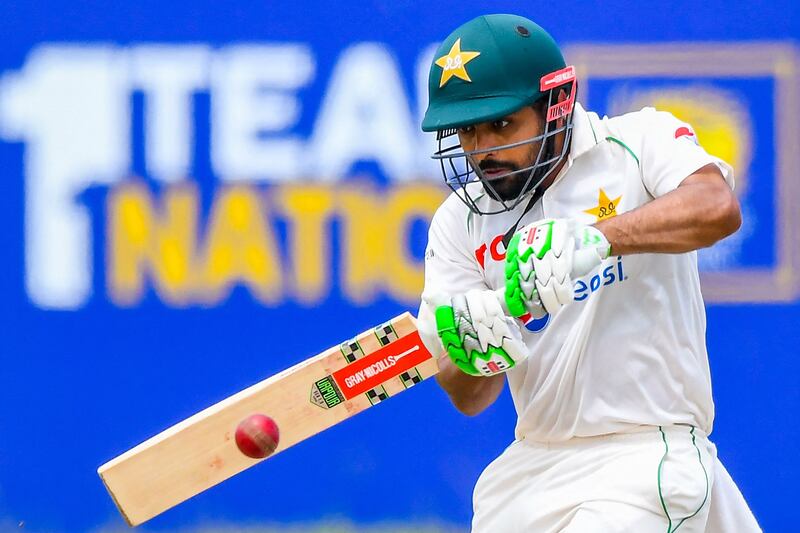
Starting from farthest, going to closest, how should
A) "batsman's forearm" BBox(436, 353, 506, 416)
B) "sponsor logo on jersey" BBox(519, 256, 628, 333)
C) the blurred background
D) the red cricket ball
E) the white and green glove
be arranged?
the blurred background → the red cricket ball → "batsman's forearm" BBox(436, 353, 506, 416) → "sponsor logo on jersey" BBox(519, 256, 628, 333) → the white and green glove

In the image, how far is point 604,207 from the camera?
8.41 feet

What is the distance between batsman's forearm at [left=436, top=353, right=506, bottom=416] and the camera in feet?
9.37

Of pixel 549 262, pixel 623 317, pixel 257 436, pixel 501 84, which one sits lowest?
pixel 257 436

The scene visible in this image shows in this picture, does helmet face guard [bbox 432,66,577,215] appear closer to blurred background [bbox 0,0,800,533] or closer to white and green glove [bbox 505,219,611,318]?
white and green glove [bbox 505,219,611,318]

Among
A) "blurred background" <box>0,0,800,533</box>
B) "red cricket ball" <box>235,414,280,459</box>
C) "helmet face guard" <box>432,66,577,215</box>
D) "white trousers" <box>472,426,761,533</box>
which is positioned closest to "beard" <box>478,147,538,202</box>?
"helmet face guard" <box>432,66,577,215</box>

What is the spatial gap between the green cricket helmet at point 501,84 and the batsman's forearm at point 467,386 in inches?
15.6

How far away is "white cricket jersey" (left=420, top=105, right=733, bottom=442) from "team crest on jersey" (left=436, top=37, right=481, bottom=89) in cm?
24

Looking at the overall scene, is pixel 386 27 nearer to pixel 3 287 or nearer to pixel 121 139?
pixel 121 139

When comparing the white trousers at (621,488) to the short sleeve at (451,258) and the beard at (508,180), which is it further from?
the beard at (508,180)

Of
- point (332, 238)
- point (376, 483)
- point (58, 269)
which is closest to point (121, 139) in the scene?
point (58, 269)

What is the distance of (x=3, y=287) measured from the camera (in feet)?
13.4

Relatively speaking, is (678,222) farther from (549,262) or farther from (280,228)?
(280,228)

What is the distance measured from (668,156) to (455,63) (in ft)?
1.37

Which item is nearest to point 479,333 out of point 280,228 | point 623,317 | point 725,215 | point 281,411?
point 623,317
